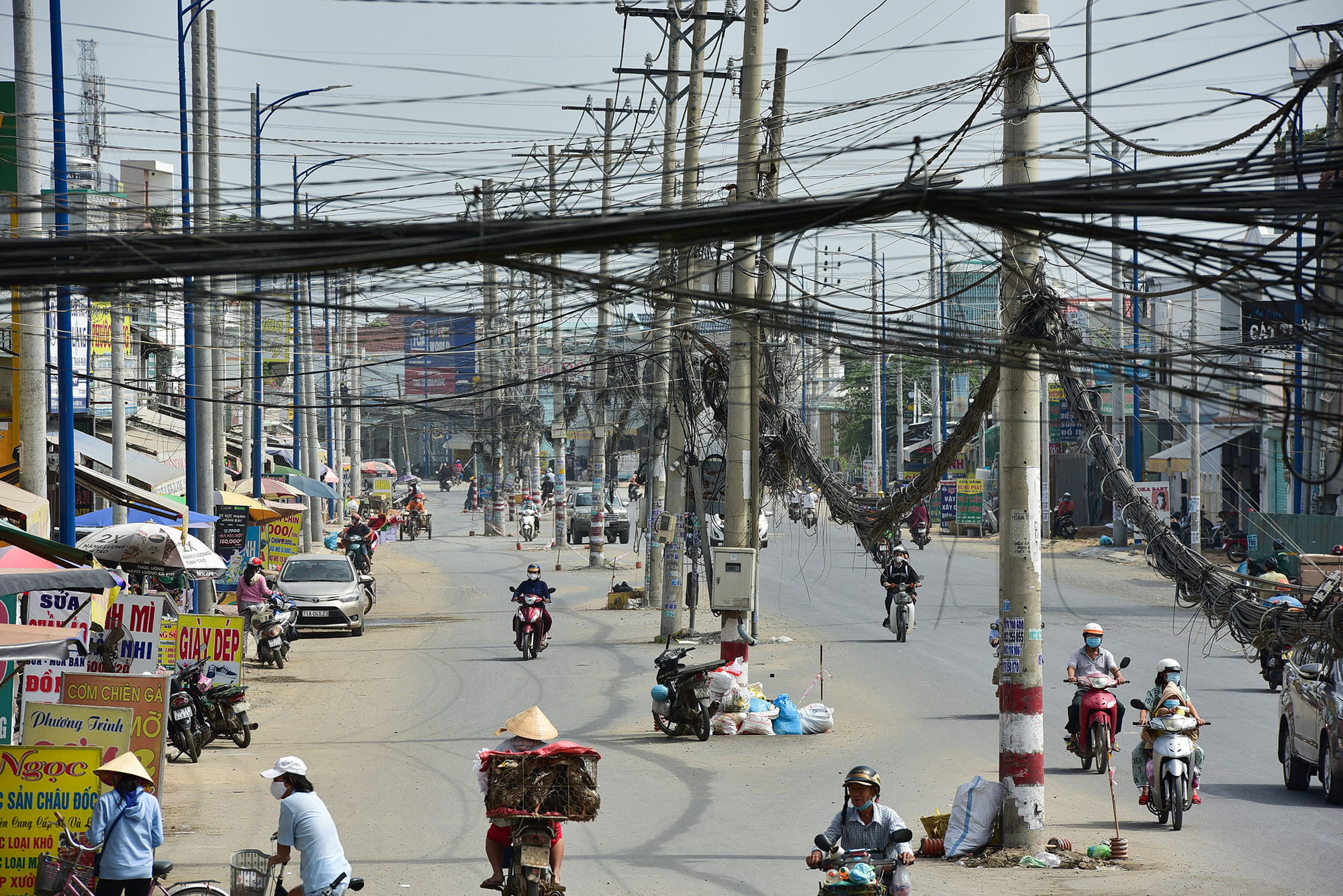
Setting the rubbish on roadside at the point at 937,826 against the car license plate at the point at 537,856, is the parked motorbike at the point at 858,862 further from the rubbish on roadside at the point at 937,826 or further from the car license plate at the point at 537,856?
the rubbish on roadside at the point at 937,826

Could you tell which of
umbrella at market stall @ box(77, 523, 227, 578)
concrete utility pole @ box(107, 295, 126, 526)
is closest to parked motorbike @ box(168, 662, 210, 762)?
umbrella at market stall @ box(77, 523, 227, 578)

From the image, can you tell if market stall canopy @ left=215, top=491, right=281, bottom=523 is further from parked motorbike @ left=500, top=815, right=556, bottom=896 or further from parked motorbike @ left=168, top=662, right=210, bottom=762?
parked motorbike @ left=500, top=815, right=556, bottom=896

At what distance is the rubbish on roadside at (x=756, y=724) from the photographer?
Result: 53.2ft

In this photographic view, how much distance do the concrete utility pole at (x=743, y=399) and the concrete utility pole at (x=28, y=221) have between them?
774 cm

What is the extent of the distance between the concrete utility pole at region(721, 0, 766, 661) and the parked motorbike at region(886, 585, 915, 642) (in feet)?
24.0

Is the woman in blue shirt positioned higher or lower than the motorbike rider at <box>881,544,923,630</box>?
higher

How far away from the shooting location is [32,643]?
9.69m

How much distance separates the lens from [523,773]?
27.2 feet

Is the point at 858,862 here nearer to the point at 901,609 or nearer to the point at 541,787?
the point at 541,787

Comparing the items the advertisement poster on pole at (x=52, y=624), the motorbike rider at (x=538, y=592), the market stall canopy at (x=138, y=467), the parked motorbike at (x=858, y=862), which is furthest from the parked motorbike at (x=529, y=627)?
the parked motorbike at (x=858, y=862)

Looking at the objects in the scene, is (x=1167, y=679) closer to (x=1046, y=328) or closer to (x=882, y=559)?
(x=1046, y=328)

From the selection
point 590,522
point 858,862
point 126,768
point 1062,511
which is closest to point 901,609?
point 858,862

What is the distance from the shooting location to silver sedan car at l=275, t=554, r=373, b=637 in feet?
85.9

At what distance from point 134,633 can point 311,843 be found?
664cm
